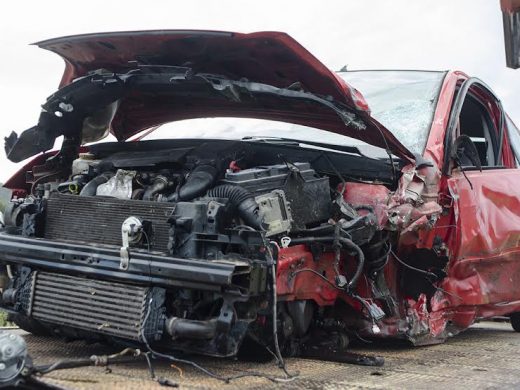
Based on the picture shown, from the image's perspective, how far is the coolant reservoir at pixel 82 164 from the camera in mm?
3736

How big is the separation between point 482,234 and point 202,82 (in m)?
2.04

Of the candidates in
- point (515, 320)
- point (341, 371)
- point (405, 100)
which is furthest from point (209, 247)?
point (515, 320)

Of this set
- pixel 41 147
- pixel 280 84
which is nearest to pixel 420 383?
pixel 280 84

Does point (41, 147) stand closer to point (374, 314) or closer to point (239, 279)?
point (239, 279)

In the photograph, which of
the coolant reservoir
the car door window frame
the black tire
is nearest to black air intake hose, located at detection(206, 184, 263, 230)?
the coolant reservoir

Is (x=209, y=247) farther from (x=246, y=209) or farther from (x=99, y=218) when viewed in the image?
(x=99, y=218)

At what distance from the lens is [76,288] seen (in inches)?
115

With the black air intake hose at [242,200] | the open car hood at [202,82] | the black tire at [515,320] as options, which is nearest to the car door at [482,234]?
the open car hood at [202,82]

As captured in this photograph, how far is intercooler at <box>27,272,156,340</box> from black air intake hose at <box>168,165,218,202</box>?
0.53m

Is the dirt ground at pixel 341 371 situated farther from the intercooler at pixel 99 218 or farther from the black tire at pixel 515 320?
the black tire at pixel 515 320

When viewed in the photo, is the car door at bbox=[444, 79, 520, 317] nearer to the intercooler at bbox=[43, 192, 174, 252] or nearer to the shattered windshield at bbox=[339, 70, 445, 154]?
the shattered windshield at bbox=[339, 70, 445, 154]

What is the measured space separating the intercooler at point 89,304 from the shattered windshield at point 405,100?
1.94 m

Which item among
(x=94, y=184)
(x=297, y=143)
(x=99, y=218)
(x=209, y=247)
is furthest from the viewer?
(x=297, y=143)

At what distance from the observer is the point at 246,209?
2.88 m
